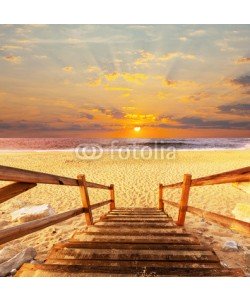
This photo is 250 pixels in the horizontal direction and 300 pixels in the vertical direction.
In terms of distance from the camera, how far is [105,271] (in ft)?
7.13

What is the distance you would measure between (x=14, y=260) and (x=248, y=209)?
7.16m

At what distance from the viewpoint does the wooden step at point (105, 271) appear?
2.07 metres

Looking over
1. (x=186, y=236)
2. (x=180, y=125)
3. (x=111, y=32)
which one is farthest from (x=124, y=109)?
(x=186, y=236)

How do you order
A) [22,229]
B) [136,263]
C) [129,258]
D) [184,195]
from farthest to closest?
[184,195] → [129,258] → [136,263] → [22,229]

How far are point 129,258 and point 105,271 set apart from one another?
460mm

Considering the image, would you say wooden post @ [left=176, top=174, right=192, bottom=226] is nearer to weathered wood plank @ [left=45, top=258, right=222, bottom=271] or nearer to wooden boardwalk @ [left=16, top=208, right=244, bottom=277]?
wooden boardwalk @ [left=16, top=208, right=244, bottom=277]

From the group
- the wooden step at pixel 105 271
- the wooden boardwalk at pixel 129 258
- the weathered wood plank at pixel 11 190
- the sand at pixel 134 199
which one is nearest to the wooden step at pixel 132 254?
the wooden boardwalk at pixel 129 258

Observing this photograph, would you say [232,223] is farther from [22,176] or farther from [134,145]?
[134,145]

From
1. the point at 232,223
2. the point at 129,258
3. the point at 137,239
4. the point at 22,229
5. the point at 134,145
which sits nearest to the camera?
the point at 22,229

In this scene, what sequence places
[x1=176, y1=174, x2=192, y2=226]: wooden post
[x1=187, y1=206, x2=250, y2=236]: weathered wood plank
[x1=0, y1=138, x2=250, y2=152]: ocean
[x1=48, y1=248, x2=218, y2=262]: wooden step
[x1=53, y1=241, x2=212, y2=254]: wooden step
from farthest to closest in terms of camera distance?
[x1=0, y1=138, x2=250, y2=152]: ocean → [x1=176, y1=174, x2=192, y2=226]: wooden post → [x1=53, y1=241, x2=212, y2=254]: wooden step → [x1=48, y1=248, x2=218, y2=262]: wooden step → [x1=187, y1=206, x2=250, y2=236]: weathered wood plank

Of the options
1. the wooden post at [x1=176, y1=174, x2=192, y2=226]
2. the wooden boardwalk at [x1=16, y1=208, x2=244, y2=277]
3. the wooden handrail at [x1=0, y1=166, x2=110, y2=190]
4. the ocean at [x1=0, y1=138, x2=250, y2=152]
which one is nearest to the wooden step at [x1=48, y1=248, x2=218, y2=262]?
the wooden boardwalk at [x1=16, y1=208, x2=244, y2=277]

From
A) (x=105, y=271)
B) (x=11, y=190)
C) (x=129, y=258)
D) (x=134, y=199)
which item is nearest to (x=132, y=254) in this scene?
(x=129, y=258)

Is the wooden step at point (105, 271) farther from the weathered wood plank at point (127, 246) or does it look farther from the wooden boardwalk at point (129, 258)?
the weathered wood plank at point (127, 246)

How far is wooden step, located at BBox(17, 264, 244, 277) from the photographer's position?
2.07 meters
